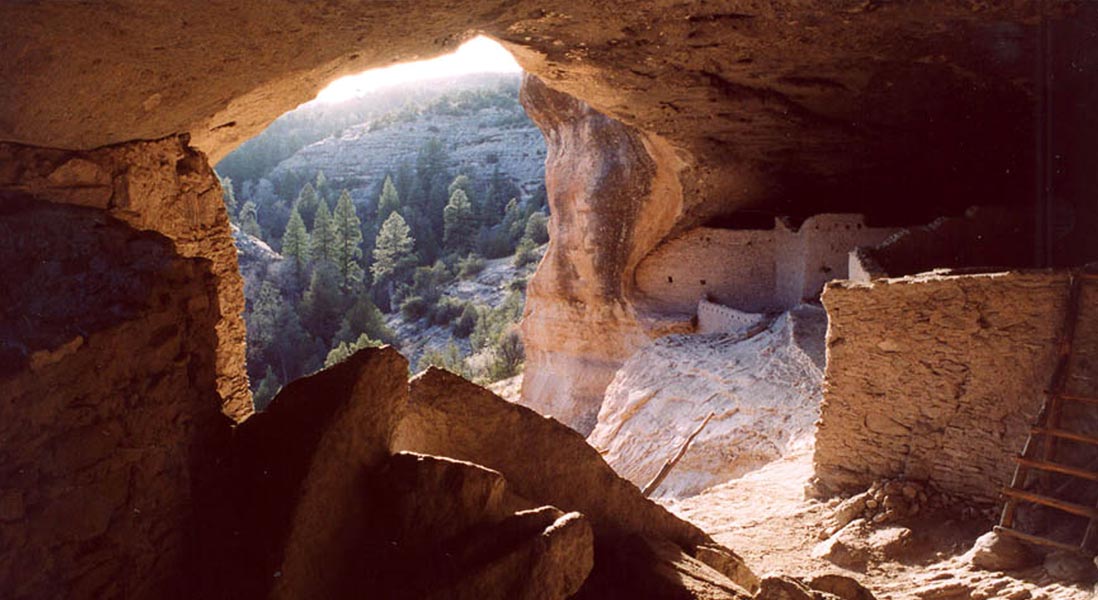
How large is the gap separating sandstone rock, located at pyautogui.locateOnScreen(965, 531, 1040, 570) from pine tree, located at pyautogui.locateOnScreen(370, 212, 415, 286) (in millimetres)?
34299

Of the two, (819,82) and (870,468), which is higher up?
(819,82)

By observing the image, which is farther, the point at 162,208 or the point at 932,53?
the point at 932,53

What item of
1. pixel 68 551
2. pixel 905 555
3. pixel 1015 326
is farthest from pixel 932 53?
pixel 68 551

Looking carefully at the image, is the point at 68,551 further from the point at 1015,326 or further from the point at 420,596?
the point at 1015,326

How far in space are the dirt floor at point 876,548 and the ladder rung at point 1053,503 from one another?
29 centimetres

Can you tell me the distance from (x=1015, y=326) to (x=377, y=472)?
4.21 m

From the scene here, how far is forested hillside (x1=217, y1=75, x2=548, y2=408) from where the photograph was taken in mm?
30312

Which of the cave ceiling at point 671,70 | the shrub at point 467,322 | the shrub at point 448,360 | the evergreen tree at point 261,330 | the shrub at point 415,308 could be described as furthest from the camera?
the shrub at point 415,308

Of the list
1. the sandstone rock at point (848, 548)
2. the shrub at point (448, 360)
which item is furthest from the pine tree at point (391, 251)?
the sandstone rock at point (848, 548)

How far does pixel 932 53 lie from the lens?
5.99 meters

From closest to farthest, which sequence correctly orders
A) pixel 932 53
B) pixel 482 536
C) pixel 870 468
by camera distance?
pixel 482 536
pixel 870 468
pixel 932 53

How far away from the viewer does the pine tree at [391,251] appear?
1462 inches

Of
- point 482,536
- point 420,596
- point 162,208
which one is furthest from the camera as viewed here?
point 162,208

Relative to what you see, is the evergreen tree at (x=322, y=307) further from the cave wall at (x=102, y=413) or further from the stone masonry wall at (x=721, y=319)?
the cave wall at (x=102, y=413)
